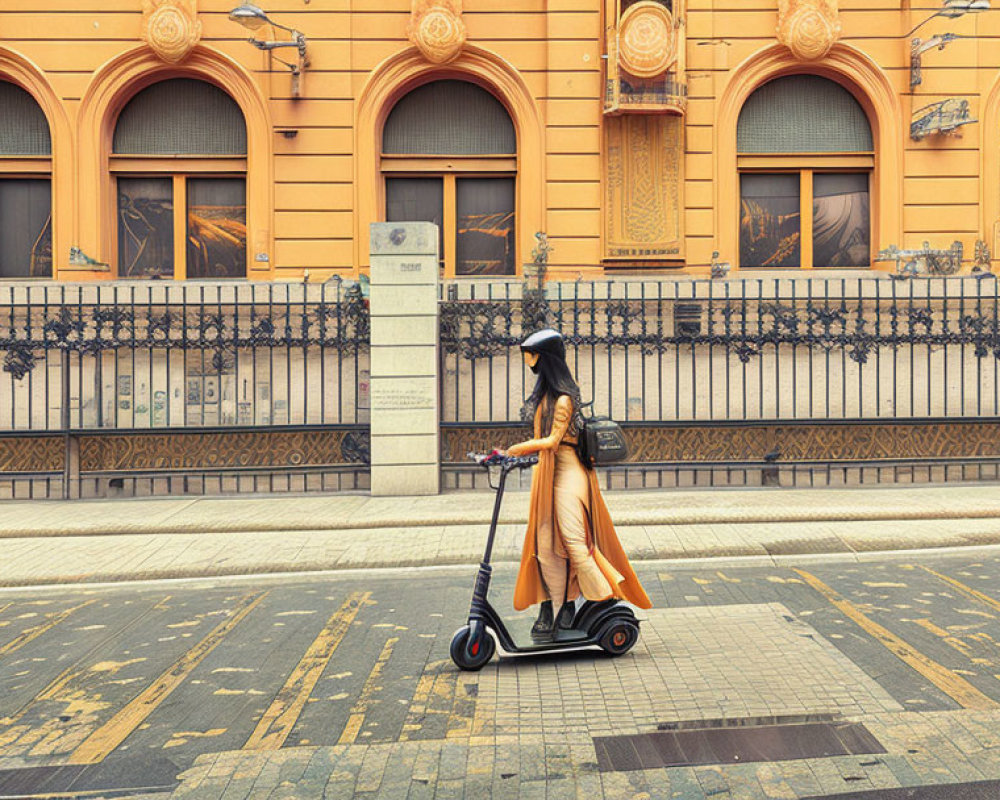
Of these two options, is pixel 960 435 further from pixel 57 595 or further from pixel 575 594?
pixel 57 595

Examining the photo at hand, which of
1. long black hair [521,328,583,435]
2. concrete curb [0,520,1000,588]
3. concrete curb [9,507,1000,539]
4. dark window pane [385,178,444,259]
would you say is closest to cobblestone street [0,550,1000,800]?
concrete curb [0,520,1000,588]

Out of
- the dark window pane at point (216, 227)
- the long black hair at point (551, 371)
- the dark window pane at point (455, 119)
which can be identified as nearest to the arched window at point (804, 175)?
the dark window pane at point (455, 119)

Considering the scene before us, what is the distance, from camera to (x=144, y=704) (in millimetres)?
5074

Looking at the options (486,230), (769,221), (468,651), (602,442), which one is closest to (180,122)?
(486,230)

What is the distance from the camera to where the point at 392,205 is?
1509cm

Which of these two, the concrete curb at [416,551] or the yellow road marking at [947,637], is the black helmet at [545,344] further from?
the concrete curb at [416,551]

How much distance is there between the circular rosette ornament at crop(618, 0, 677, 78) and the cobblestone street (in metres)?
9.15

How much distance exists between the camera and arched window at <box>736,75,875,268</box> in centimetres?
1494

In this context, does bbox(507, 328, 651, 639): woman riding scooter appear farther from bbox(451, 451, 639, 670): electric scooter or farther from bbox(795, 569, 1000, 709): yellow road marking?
bbox(795, 569, 1000, 709): yellow road marking

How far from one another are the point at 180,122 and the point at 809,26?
→ 10.4m

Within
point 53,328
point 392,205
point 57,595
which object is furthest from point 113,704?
point 392,205

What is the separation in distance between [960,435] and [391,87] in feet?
34.1

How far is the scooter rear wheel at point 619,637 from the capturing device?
5.62 m

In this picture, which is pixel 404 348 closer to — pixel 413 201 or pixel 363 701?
pixel 413 201
